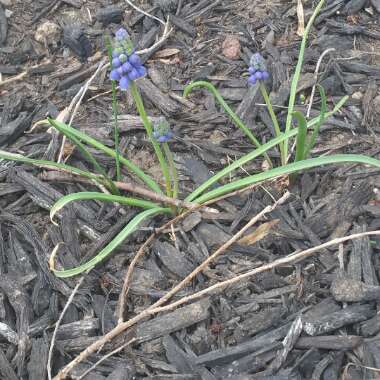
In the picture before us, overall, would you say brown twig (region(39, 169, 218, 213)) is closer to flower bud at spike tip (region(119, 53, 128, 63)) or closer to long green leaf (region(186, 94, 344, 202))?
long green leaf (region(186, 94, 344, 202))

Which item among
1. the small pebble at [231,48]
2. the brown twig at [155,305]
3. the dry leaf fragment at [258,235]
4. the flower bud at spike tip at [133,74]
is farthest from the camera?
the small pebble at [231,48]

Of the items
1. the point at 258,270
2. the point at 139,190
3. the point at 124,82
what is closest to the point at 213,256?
the point at 258,270

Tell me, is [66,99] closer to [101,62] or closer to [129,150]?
[101,62]

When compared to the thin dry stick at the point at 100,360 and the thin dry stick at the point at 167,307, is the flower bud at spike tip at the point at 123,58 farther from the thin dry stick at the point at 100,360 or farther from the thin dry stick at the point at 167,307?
the thin dry stick at the point at 100,360

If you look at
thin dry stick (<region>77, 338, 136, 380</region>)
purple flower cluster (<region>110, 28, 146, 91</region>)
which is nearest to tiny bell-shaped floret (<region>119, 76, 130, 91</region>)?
purple flower cluster (<region>110, 28, 146, 91</region>)

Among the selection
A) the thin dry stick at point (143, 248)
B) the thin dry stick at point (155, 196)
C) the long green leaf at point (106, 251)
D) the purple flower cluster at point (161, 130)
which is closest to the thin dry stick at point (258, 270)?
the thin dry stick at point (143, 248)

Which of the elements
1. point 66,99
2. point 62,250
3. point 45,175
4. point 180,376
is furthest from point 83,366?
point 66,99
